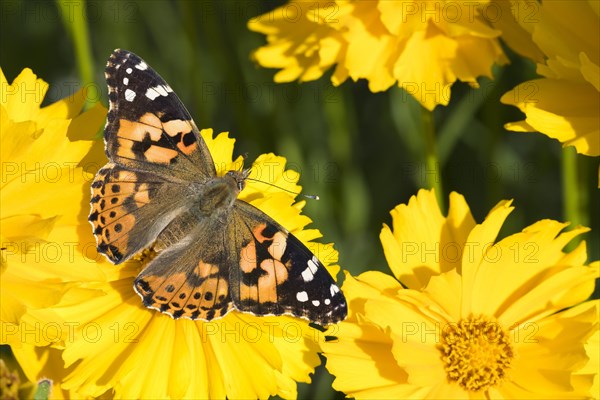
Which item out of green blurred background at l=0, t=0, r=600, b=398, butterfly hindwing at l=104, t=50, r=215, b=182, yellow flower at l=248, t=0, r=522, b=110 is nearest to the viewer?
butterfly hindwing at l=104, t=50, r=215, b=182

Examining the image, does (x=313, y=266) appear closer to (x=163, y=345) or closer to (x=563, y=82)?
(x=163, y=345)

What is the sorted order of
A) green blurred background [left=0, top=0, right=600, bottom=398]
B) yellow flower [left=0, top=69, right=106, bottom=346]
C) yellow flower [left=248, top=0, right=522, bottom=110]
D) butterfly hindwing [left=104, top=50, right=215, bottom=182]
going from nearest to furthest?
yellow flower [left=0, top=69, right=106, bottom=346] → butterfly hindwing [left=104, top=50, right=215, bottom=182] → yellow flower [left=248, top=0, right=522, bottom=110] → green blurred background [left=0, top=0, right=600, bottom=398]

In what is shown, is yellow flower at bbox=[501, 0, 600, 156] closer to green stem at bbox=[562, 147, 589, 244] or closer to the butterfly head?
green stem at bbox=[562, 147, 589, 244]

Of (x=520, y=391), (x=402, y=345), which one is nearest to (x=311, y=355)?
(x=402, y=345)

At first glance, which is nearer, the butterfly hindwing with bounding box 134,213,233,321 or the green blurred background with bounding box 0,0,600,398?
the butterfly hindwing with bounding box 134,213,233,321

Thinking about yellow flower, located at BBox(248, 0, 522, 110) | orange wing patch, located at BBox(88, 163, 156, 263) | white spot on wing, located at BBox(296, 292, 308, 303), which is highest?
yellow flower, located at BBox(248, 0, 522, 110)

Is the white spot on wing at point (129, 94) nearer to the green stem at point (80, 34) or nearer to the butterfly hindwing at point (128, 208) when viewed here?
the butterfly hindwing at point (128, 208)

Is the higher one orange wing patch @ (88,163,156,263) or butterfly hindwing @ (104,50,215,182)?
butterfly hindwing @ (104,50,215,182)

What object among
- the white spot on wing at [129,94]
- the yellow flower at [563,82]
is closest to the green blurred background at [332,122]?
the yellow flower at [563,82]

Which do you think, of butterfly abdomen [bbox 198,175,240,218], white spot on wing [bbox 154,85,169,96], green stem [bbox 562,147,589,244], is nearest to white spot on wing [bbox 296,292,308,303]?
butterfly abdomen [bbox 198,175,240,218]
